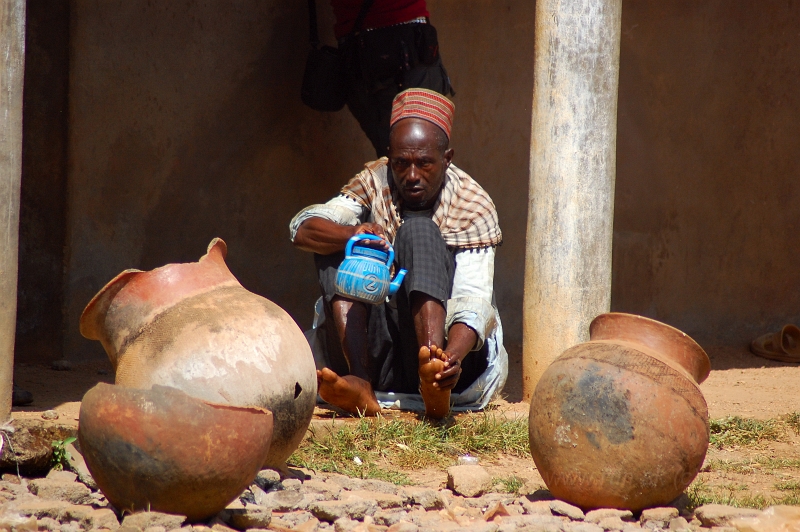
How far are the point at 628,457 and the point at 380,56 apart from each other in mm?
3366

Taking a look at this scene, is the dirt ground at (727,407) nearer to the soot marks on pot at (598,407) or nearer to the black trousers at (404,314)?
the black trousers at (404,314)

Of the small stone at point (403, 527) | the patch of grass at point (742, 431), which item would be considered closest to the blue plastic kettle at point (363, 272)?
the small stone at point (403, 527)

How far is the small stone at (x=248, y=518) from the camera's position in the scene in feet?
8.50

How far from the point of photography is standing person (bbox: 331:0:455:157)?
544cm

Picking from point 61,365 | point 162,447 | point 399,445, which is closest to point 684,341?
point 399,445

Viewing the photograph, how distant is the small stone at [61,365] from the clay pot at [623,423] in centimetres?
331

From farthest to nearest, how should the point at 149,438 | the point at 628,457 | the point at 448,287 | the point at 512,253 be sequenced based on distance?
the point at 512,253 → the point at 448,287 → the point at 628,457 → the point at 149,438

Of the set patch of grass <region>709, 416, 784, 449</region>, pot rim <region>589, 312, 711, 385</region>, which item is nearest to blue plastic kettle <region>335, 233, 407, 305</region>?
pot rim <region>589, 312, 711, 385</region>

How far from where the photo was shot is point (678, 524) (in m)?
2.83

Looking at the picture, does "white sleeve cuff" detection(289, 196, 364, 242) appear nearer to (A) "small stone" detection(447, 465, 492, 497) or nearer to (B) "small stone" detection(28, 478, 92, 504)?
(A) "small stone" detection(447, 465, 492, 497)

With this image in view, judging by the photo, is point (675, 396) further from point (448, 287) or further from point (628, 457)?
point (448, 287)

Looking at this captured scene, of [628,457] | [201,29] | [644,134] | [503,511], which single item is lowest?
[503,511]

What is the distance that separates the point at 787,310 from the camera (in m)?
7.09

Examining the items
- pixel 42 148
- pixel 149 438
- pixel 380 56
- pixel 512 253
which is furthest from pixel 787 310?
pixel 149 438
